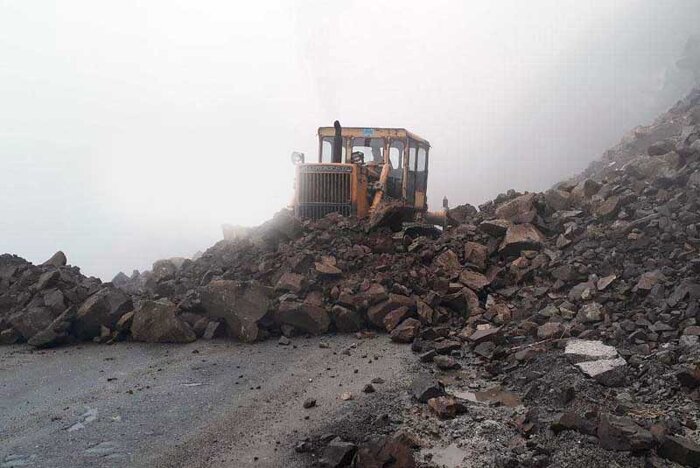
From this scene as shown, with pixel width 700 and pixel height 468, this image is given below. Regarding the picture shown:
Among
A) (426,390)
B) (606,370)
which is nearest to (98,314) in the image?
(426,390)

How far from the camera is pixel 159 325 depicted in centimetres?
735

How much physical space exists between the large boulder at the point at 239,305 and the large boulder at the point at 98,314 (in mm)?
1568

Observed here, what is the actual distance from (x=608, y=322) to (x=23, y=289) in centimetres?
960

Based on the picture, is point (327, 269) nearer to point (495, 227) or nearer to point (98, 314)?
point (495, 227)

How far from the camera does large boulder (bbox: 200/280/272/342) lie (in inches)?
283

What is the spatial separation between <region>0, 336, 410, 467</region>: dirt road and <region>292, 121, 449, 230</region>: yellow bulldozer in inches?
152

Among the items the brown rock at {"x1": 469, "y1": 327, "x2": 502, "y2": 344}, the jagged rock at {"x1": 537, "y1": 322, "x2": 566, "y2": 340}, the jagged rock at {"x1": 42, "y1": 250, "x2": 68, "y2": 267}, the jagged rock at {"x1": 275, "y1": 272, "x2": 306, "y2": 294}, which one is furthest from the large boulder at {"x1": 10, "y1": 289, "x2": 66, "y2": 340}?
the jagged rock at {"x1": 537, "y1": 322, "x2": 566, "y2": 340}

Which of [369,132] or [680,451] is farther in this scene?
[369,132]

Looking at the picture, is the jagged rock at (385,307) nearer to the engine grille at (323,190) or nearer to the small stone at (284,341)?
the small stone at (284,341)

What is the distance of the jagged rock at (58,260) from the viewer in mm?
9906

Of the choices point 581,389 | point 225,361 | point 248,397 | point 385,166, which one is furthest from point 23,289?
point 581,389

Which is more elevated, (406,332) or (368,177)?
(368,177)

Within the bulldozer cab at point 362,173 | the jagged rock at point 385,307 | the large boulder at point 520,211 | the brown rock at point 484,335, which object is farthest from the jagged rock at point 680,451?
the bulldozer cab at point 362,173

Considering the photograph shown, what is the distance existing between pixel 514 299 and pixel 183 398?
4.84m
